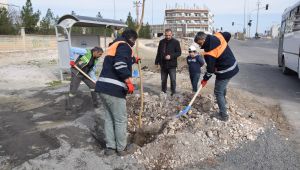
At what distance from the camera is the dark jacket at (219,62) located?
4.49 metres

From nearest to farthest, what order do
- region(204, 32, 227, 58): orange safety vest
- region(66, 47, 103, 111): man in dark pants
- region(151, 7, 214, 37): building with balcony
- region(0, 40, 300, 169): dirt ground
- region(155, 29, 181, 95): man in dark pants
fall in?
region(0, 40, 300, 169): dirt ground → region(204, 32, 227, 58): orange safety vest → region(66, 47, 103, 111): man in dark pants → region(155, 29, 181, 95): man in dark pants → region(151, 7, 214, 37): building with balcony

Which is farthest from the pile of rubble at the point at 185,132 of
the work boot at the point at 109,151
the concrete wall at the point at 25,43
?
the concrete wall at the point at 25,43

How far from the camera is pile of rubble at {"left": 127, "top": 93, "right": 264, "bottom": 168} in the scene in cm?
391

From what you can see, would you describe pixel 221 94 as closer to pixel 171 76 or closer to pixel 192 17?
pixel 171 76

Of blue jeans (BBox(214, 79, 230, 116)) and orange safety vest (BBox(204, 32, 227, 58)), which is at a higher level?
orange safety vest (BBox(204, 32, 227, 58))

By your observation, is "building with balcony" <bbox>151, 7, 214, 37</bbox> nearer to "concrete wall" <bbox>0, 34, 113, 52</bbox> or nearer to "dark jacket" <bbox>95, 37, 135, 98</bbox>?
"concrete wall" <bbox>0, 34, 113, 52</bbox>

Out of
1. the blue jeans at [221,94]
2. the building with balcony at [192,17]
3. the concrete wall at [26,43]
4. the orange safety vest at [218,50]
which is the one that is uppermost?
the building with balcony at [192,17]

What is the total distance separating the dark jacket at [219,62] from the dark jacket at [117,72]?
1420 mm

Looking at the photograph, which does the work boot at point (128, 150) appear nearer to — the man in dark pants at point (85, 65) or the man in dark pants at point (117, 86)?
the man in dark pants at point (117, 86)

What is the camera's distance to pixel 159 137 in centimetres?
430

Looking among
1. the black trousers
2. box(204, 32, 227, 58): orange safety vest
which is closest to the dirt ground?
the black trousers

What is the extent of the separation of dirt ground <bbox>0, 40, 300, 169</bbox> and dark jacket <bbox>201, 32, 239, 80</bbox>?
2.57 feet

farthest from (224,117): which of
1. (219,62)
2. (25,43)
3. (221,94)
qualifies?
(25,43)

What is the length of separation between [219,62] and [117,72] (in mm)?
1893
